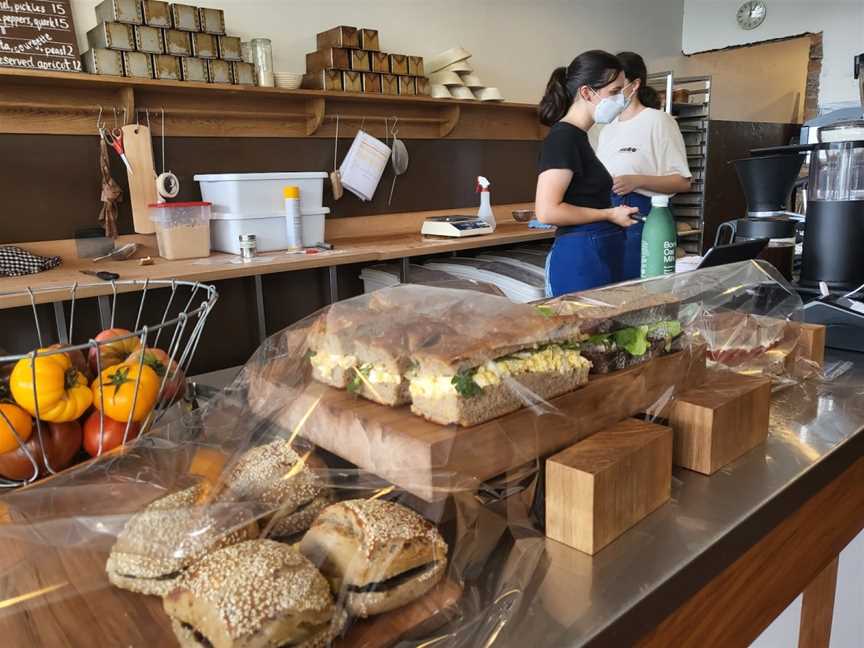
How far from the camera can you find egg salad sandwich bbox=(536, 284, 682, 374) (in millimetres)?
791

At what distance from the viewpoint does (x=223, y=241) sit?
9.64 feet

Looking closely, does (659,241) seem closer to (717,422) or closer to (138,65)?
(717,422)

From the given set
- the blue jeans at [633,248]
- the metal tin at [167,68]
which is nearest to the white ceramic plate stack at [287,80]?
the metal tin at [167,68]

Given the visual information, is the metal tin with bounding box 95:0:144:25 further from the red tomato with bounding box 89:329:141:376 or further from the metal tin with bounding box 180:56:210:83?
the red tomato with bounding box 89:329:141:376

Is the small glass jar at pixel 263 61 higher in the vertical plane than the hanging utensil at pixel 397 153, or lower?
higher

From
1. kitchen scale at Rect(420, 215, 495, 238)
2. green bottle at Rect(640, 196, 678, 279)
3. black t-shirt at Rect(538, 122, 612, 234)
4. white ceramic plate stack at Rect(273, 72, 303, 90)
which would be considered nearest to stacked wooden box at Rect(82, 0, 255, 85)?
white ceramic plate stack at Rect(273, 72, 303, 90)

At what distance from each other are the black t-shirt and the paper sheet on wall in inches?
67.6

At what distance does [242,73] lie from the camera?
2.98m

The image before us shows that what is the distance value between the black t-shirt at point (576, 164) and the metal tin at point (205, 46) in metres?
1.66

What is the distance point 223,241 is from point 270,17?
1247 mm

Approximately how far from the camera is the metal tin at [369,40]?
331 centimetres

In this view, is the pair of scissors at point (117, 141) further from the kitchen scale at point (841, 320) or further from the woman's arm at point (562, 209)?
Answer: the kitchen scale at point (841, 320)

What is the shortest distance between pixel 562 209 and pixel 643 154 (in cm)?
92

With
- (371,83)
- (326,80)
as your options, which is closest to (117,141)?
(326,80)
